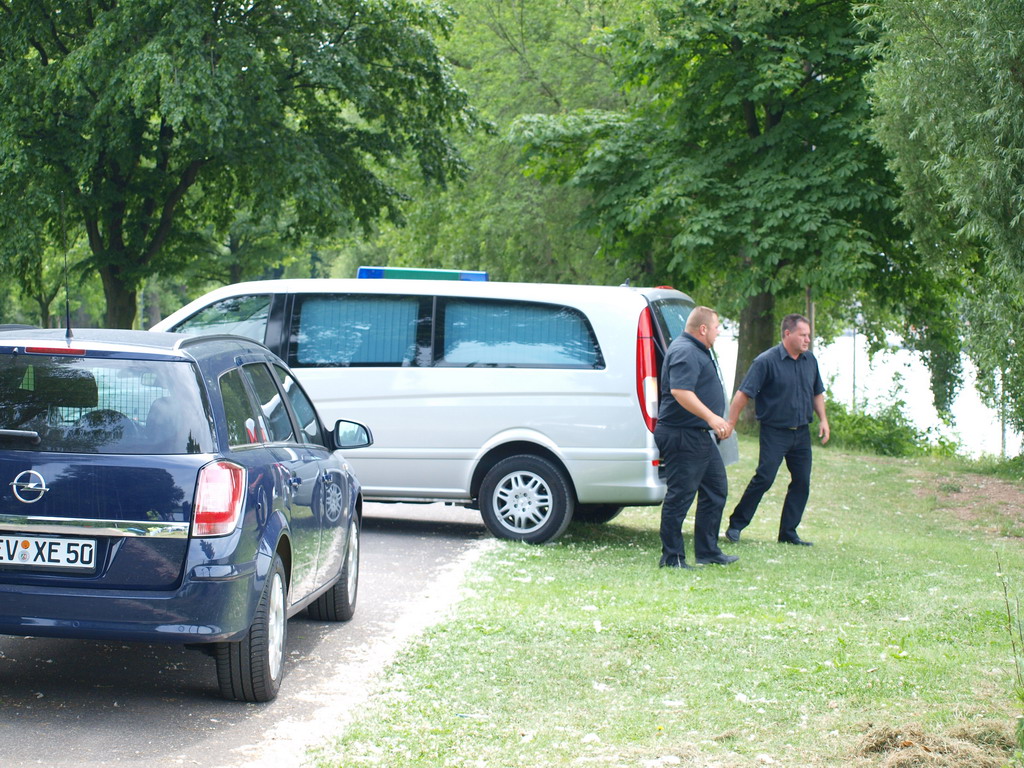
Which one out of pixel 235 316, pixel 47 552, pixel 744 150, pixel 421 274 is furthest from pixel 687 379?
pixel 744 150

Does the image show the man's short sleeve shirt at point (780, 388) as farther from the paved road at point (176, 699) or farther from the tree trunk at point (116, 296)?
the tree trunk at point (116, 296)

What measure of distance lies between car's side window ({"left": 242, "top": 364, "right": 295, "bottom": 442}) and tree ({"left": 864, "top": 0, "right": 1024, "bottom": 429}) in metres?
7.82

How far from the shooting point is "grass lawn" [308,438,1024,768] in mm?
4621

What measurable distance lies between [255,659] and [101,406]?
1230mm

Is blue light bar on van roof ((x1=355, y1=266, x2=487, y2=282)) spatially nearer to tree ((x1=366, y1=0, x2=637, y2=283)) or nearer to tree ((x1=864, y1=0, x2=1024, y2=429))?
tree ((x1=864, y1=0, x2=1024, y2=429))

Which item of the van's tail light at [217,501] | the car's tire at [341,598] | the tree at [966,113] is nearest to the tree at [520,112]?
the tree at [966,113]

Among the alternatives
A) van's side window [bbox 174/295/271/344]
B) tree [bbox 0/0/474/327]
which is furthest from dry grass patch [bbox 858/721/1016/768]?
tree [bbox 0/0/474/327]

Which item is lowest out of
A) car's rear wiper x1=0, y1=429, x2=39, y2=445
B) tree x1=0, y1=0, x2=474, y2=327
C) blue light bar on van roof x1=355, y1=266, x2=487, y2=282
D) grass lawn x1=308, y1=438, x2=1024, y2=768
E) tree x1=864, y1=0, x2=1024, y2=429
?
grass lawn x1=308, y1=438, x2=1024, y2=768

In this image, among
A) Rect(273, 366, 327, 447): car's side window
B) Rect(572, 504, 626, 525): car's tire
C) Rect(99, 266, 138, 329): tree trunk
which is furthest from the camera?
Rect(99, 266, 138, 329): tree trunk

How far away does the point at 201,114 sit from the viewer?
18688 millimetres

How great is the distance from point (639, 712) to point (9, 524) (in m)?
2.65

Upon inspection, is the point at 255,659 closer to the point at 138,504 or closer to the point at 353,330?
the point at 138,504

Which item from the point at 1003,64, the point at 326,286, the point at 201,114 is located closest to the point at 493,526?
the point at 326,286

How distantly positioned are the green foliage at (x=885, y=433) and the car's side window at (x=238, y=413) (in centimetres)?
2156
